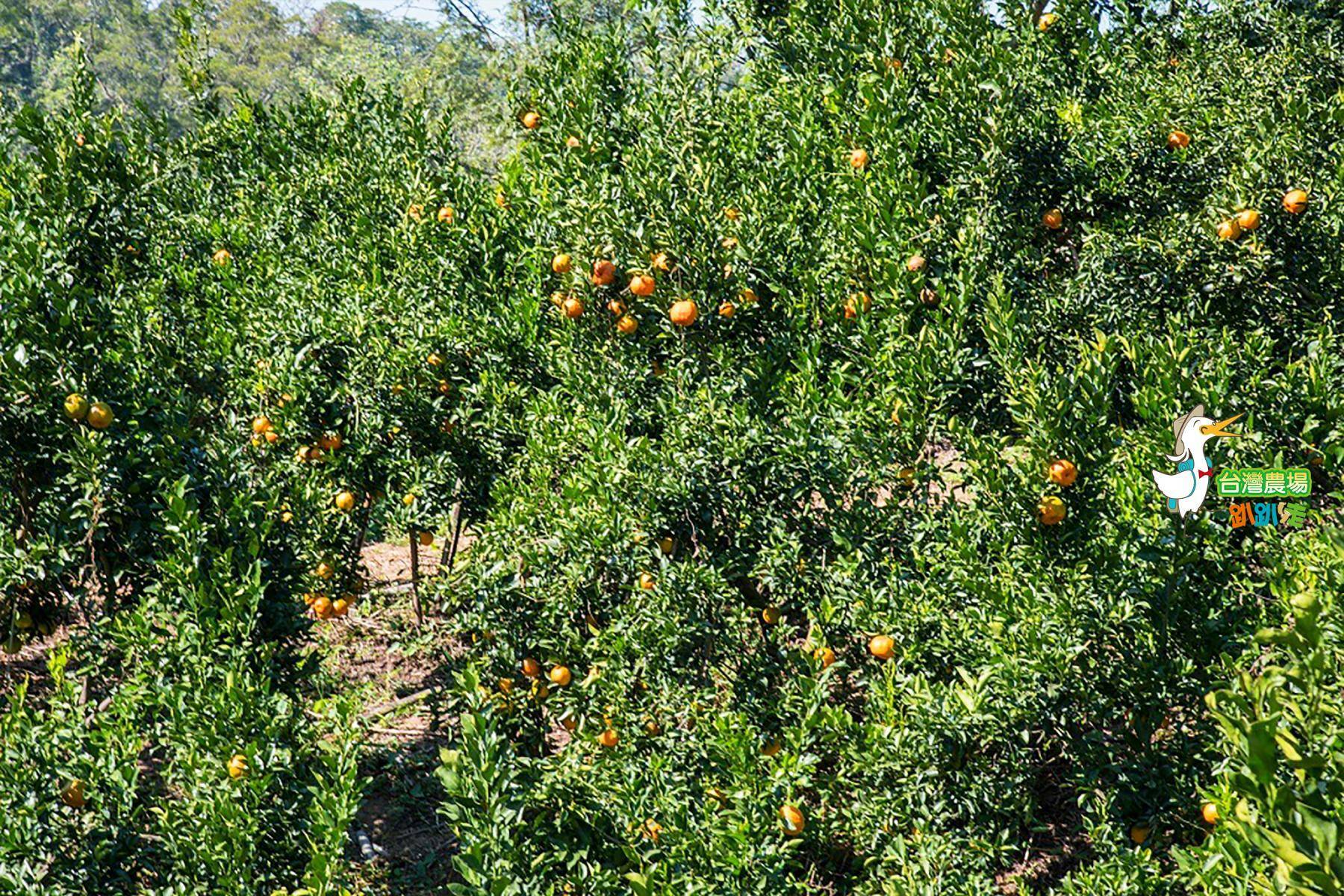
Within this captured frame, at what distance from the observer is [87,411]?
333cm

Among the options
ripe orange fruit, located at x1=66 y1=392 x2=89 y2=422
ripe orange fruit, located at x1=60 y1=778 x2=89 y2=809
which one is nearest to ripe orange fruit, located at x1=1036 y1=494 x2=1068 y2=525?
ripe orange fruit, located at x1=60 y1=778 x2=89 y2=809

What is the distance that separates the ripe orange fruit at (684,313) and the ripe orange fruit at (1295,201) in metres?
1.99

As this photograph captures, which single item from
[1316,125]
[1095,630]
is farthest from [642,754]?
[1316,125]

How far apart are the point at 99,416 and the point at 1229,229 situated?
364cm

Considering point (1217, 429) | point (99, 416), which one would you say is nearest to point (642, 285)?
point (99, 416)

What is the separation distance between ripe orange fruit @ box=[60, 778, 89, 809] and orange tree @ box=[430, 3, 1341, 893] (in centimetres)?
97

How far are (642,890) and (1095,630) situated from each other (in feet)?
4.74

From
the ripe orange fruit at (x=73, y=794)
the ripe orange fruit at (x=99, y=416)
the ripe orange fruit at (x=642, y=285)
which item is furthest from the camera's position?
the ripe orange fruit at (x=642, y=285)

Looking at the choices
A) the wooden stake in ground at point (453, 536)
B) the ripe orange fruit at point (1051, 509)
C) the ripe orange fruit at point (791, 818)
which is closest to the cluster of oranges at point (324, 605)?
the wooden stake in ground at point (453, 536)

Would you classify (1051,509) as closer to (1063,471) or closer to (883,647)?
(1063,471)

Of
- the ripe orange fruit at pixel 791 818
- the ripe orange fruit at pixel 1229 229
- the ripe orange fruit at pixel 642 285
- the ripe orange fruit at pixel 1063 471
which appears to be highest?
the ripe orange fruit at pixel 1229 229

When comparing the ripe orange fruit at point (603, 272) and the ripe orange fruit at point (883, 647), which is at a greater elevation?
the ripe orange fruit at point (603, 272)

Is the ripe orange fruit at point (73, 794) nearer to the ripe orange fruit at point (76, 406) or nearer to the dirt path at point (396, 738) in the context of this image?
the dirt path at point (396, 738)

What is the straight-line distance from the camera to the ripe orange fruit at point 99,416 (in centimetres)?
332
